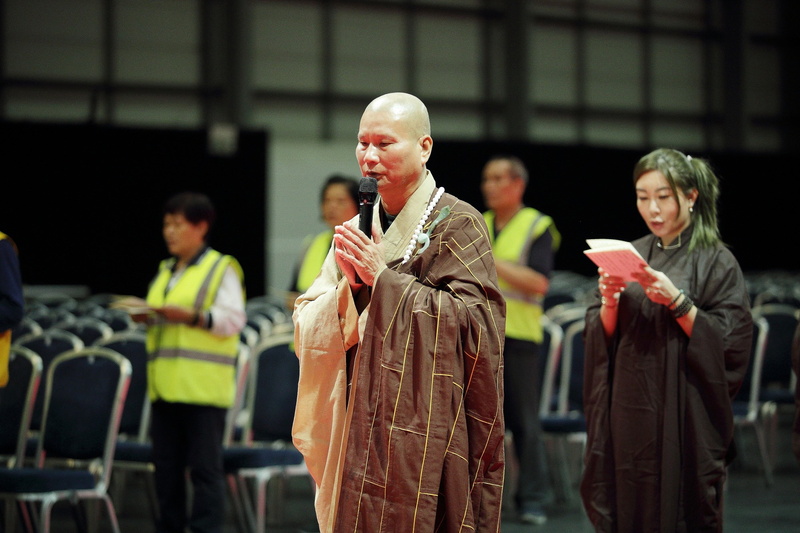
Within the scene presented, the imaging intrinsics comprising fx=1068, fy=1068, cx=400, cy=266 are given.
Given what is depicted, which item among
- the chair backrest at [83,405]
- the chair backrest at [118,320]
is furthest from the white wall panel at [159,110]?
the chair backrest at [83,405]

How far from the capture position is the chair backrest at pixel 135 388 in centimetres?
479

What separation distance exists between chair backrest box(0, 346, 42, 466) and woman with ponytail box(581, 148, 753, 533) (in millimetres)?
2098

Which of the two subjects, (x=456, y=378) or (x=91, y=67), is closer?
(x=456, y=378)

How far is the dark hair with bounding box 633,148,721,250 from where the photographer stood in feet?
9.98

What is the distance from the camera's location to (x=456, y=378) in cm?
212

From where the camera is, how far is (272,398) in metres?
4.64

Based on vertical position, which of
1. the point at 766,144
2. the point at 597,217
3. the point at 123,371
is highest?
the point at 766,144

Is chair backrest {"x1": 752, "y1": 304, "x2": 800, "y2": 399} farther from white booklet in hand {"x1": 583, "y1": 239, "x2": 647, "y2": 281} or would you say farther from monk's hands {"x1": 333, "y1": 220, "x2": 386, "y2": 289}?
monk's hands {"x1": 333, "y1": 220, "x2": 386, "y2": 289}

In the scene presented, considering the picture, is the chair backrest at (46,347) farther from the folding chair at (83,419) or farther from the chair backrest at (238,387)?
the chair backrest at (238,387)

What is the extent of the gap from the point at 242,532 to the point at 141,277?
20.0ft

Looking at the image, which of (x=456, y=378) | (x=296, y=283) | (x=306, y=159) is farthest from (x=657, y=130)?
(x=456, y=378)

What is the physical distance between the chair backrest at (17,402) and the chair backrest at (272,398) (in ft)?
3.16

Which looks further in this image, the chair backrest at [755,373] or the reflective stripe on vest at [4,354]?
the chair backrest at [755,373]

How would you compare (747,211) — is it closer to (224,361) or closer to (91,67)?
(91,67)
